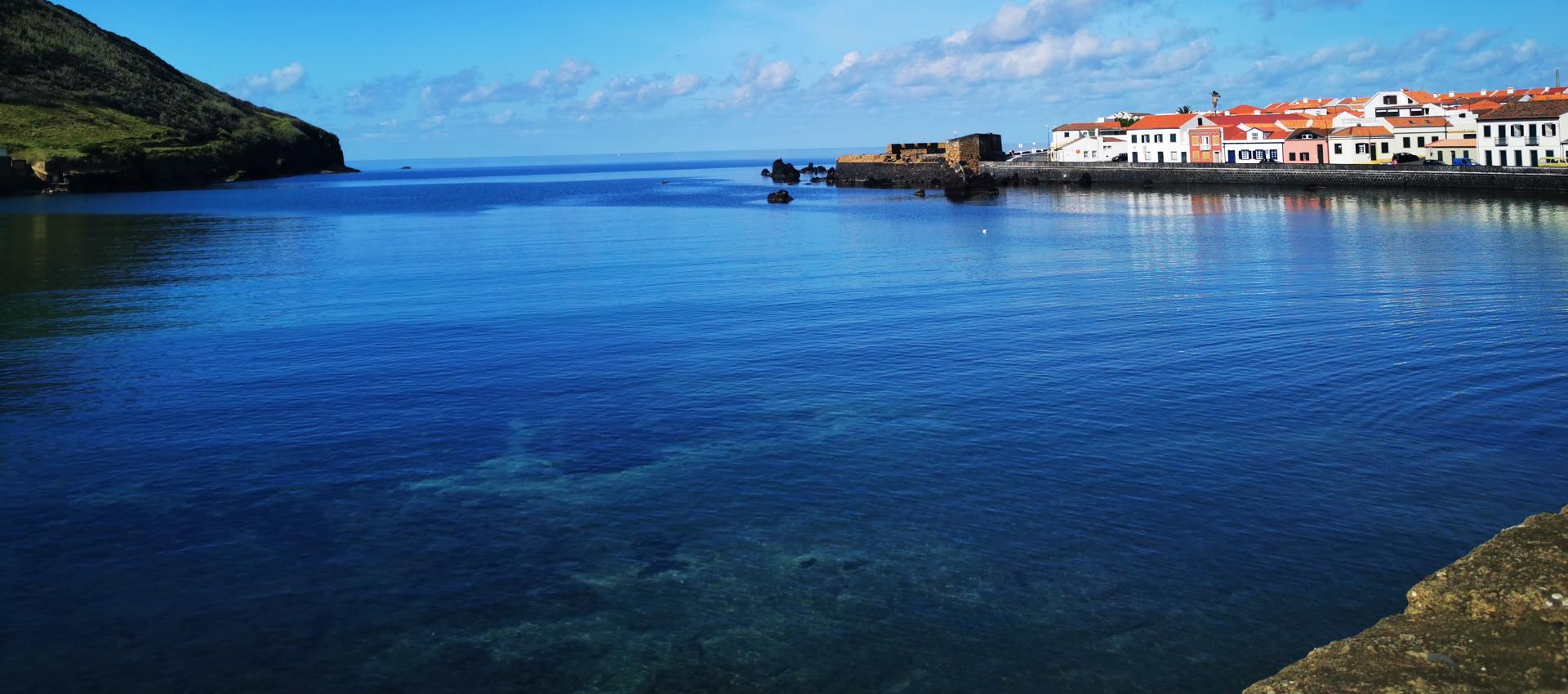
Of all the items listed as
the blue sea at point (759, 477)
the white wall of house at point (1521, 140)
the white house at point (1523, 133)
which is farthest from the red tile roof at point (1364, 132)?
the blue sea at point (759, 477)

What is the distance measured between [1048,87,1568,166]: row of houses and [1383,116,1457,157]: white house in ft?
0.25

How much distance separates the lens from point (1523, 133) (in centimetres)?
9925

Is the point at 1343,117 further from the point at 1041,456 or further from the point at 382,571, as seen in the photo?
the point at 382,571

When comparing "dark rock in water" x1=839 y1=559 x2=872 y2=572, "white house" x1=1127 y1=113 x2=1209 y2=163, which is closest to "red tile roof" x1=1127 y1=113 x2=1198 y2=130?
"white house" x1=1127 y1=113 x2=1209 y2=163

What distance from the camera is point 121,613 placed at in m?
17.5

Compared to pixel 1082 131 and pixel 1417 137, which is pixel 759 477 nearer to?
pixel 1417 137

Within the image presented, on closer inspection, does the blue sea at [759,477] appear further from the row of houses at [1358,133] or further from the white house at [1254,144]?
the white house at [1254,144]

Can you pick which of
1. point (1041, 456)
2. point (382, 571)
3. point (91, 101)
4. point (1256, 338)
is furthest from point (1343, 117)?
point (91, 101)

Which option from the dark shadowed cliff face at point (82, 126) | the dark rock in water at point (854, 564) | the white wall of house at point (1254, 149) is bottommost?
the dark rock in water at point (854, 564)

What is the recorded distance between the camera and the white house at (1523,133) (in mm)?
95688

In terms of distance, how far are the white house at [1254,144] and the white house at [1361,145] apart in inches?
258

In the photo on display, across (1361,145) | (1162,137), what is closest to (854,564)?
(1361,145)

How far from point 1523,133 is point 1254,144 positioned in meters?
32.6

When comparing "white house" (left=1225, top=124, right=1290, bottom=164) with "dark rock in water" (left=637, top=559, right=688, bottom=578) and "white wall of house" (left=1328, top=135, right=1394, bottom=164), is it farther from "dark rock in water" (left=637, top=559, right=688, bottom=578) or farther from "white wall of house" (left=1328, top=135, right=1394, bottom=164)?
"dark rock in water" (left=637, top=559, right=688, bottom=578)
